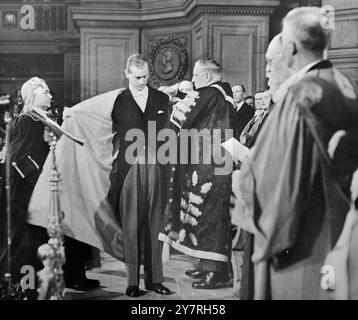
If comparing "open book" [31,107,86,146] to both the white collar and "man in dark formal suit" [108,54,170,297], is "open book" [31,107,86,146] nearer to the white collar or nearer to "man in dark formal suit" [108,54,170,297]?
"man in dark formal suit" [108,54,170,297]

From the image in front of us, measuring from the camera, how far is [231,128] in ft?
11.5

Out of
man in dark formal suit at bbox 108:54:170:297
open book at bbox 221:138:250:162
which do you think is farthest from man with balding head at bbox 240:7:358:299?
man in dark formal suit at bbox 108:54:170:297

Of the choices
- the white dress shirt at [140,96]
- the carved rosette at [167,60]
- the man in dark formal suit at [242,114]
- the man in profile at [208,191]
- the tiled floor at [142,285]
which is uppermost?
the carved rosette at [167,60]

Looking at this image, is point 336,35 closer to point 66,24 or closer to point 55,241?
point 66,24

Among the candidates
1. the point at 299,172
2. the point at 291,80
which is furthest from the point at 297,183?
the point at 291,80

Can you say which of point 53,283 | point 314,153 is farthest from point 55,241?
point 314,153

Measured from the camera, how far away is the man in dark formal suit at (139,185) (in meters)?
3.49

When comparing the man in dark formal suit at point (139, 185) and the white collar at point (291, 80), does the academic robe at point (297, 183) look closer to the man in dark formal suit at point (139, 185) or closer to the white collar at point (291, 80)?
the white collar at point (291, 80)

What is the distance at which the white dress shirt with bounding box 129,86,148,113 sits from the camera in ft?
11.5

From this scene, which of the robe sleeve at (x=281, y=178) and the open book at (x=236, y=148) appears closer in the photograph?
the robe sleeve at (x=281, y=178)

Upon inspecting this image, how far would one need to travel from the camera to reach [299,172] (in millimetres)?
2920

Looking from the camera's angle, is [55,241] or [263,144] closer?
[263,144]

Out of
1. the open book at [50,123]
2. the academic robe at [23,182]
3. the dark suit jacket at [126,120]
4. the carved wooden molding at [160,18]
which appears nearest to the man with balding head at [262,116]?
the carved wooden molding at [160,18]

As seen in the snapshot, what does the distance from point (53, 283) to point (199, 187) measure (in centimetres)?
90
